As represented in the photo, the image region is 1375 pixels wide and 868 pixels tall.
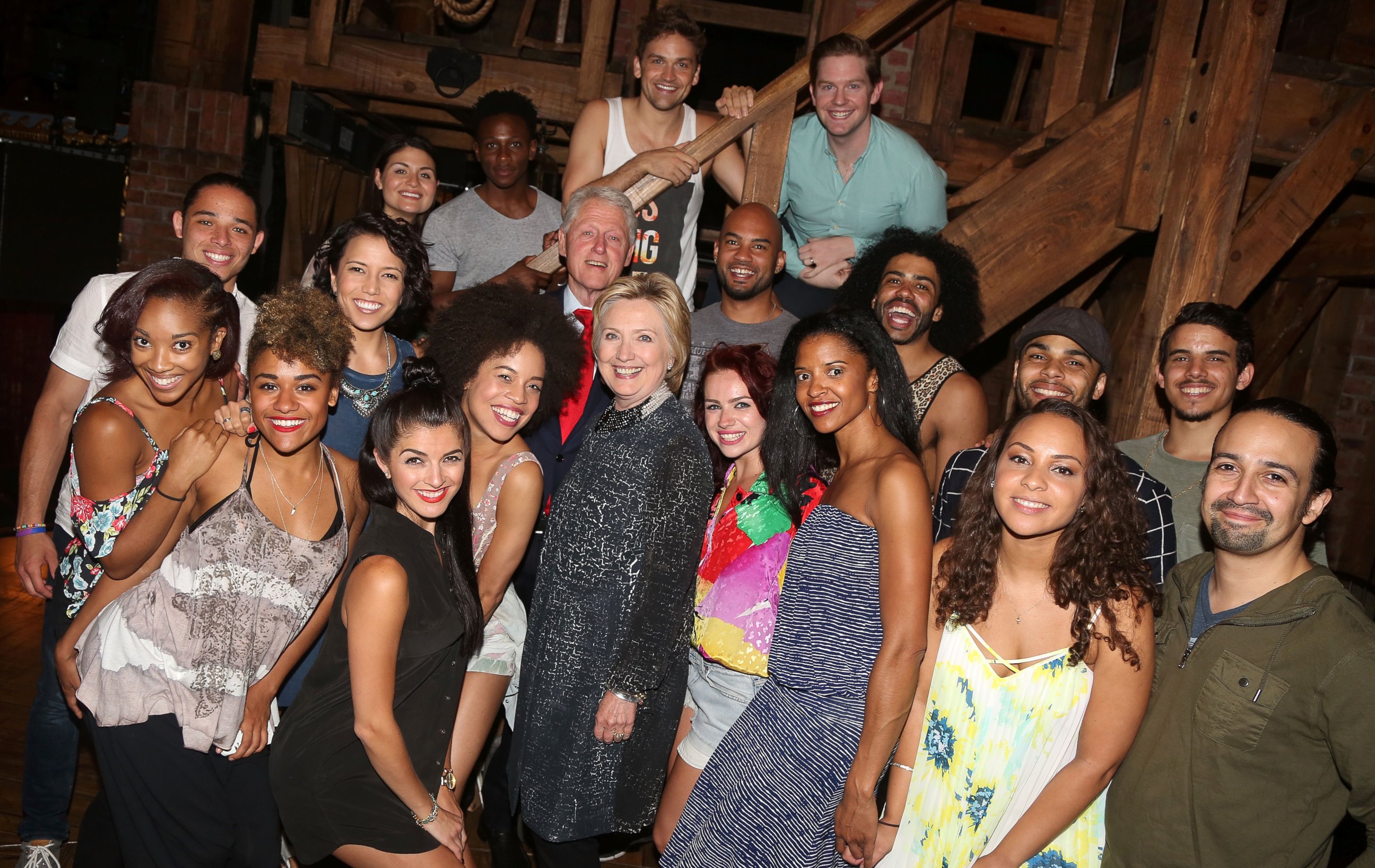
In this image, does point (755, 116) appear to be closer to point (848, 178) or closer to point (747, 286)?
point (848, 178)

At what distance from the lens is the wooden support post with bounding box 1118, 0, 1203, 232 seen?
3.88 metres

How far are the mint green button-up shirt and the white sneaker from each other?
3.31 metres

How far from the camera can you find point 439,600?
2.29m

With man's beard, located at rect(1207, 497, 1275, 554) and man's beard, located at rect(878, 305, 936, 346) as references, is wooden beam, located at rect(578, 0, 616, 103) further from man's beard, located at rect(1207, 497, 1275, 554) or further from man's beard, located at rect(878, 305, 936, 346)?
man's beard, located at rect(1207, 497, 1275, 554)

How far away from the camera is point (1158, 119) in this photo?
3900 millimetres

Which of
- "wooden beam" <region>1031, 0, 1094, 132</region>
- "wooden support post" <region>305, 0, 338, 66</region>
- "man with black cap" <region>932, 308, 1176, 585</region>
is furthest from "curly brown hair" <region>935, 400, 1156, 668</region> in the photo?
"wooden support post" <region>305, 0, 338, 66</region>

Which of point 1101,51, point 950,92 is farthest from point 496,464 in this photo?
point 1101,51

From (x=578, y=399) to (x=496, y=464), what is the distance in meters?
0.49

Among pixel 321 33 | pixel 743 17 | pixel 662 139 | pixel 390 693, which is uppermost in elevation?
pixel 743 17

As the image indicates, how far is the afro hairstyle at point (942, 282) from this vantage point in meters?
3.52

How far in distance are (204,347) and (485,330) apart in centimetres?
78

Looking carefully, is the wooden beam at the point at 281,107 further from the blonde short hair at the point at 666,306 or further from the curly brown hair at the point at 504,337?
the blonde short hair at the point at 666,306

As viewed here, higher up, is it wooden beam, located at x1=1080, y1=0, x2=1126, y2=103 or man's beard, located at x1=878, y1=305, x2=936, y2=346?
wooden beam, located at x1=1080, y1=0, x2=1126, y2=103

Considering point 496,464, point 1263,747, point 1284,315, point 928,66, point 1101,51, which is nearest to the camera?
point 1263,747
